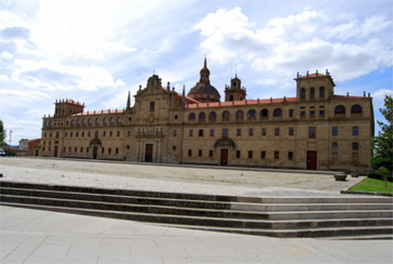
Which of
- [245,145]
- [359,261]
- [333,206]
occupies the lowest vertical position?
[359,261]

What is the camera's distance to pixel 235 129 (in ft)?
166

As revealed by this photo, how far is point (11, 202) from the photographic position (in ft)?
35.0

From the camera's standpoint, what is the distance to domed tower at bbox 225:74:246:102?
73000mm

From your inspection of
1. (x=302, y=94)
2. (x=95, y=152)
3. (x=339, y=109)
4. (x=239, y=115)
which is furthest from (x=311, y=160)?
(x=95, y=152)

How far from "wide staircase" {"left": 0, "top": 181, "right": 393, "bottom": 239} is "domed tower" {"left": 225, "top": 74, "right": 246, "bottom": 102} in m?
62.9

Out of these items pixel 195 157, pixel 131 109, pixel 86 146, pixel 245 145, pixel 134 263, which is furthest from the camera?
Result: pixel 86 146

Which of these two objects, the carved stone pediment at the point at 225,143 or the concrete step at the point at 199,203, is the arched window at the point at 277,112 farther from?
the concrete step at the point at 199,203

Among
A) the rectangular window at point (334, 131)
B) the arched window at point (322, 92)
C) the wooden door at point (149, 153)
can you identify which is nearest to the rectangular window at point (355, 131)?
the rectangular window at point (334, 131)

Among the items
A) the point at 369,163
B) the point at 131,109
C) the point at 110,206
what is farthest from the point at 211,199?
the point at 131,109

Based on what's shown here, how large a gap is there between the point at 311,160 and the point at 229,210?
126 feet

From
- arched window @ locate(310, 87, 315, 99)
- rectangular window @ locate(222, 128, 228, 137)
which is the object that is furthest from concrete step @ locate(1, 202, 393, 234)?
rectangular window @ locate(222, 128, 228, 137)

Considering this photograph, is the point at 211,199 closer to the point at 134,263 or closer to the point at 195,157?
the point at 134,263

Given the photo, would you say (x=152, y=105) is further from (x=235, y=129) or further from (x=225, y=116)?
(x=235, y=129)

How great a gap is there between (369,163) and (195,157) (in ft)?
90.3
